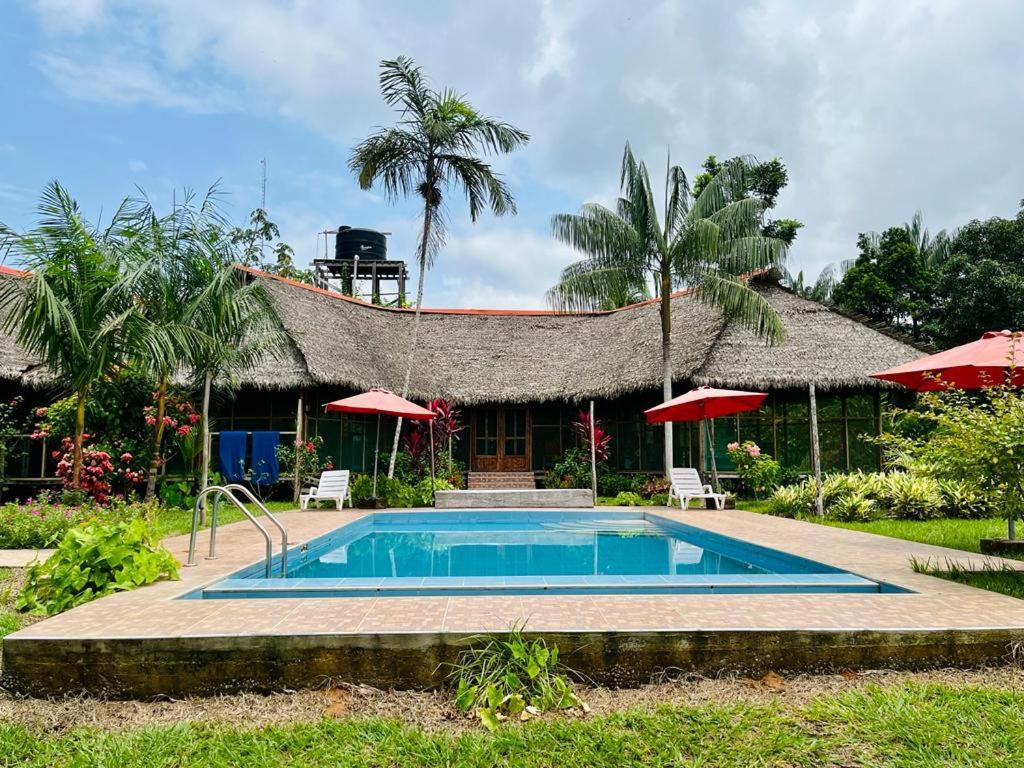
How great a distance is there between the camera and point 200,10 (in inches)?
320

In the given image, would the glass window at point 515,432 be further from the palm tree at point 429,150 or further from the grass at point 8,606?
the grass at point 8,606

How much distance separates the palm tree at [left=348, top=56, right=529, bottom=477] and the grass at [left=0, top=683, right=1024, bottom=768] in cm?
1078

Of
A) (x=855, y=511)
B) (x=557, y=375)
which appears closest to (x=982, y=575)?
(x=855, y=511)

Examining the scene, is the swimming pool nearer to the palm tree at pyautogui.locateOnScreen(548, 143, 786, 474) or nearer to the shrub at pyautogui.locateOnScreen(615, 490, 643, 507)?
the shrub at pyautogui.locateOnScreen(615, 490, 643, 507)

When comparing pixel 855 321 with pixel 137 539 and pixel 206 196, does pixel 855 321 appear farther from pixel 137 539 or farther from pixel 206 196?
pixel 137 539

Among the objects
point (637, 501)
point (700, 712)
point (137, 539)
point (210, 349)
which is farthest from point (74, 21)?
point (637, 501)

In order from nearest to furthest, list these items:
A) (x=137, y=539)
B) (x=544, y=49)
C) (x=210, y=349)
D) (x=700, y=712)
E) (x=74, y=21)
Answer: (x=700, y=712), (x=137, y=539), (x=74, y=21), (x=210, y=349), (x=544, y=49)

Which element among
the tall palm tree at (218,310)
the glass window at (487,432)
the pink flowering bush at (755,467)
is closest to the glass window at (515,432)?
the glass window at (487,432)

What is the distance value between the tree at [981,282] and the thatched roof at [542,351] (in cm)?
692

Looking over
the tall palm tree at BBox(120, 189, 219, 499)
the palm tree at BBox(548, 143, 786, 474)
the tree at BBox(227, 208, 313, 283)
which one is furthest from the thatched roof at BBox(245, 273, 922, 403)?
the tree at BBox(227, 208, 313, 283)

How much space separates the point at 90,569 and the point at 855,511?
8.77 metres

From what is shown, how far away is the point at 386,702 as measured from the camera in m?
2.83

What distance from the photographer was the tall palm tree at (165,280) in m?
8.22

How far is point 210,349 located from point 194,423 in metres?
2.70
